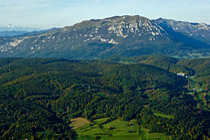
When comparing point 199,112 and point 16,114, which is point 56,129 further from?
point 199,112

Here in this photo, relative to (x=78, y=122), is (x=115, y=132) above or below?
above

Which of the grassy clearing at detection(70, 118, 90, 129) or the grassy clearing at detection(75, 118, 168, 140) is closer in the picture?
the grassy clearing at detection(75, 118, 168, 140)

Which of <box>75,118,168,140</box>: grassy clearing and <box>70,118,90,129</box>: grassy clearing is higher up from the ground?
<box>75,118,168,140</box>: grassy clearing

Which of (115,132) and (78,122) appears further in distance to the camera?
(78,122)

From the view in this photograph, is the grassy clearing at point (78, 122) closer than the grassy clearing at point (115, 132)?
No
